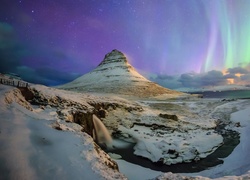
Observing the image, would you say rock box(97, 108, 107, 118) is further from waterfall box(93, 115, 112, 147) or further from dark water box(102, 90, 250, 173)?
dark water box(102, 90, 250, 173)

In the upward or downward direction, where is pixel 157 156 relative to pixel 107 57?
downward

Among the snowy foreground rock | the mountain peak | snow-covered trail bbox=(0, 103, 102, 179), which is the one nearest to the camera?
snow-covered trail bbox=(0, 103, 102, 179)

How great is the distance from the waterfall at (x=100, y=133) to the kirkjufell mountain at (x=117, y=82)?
69.7m

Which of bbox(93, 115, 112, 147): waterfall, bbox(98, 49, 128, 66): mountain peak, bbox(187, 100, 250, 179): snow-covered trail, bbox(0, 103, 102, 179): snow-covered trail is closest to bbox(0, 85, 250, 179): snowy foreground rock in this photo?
bbox(0, 103, 102, 179): snow-covered trail

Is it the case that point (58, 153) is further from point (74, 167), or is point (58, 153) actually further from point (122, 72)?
point (122, 72)

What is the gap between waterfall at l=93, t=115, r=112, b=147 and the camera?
68.3 ft

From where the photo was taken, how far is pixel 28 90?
18812mm

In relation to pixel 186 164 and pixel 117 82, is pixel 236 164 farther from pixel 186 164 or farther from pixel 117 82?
pixel 117 82

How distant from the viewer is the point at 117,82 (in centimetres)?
11894

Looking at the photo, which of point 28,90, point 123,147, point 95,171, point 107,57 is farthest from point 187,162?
point 107,57

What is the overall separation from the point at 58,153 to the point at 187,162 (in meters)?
12.8

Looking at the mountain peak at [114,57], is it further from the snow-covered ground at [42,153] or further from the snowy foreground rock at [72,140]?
the snow-covered ground at [42,153]

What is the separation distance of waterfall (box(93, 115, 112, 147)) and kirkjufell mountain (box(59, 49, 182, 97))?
69.7 metres

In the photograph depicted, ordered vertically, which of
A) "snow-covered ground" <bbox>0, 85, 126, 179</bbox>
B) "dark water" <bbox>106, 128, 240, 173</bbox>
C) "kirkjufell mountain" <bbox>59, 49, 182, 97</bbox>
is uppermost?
"kirkjufell mountain" <bbox>59, 49, 182, 97</bbox>
